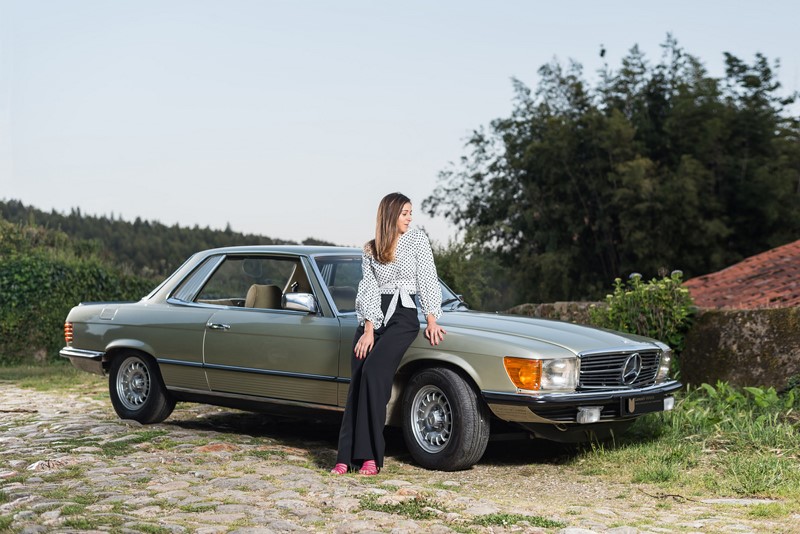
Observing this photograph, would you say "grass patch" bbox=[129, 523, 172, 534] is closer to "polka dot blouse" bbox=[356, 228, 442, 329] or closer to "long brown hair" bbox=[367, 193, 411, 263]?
"polka dot blouse" bbox=[356, 228, 442, 329]

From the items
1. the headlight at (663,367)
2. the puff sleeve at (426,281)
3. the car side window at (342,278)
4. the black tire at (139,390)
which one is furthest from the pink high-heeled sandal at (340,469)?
the black tire at (139,390)

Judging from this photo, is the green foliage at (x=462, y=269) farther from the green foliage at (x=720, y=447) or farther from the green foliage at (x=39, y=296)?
the green foliage at (x=720, y=447)

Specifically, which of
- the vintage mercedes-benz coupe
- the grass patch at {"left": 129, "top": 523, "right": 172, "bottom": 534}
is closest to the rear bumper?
the vintage mercedes-benz coupe

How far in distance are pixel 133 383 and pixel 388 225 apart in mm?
3621

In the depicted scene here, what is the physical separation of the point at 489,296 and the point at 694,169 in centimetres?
931

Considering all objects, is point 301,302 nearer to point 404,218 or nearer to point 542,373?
point 404,218

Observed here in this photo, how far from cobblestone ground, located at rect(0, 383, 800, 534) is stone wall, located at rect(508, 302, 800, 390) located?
9.19 feet

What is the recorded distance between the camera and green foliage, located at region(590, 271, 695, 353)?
10828 millimetres

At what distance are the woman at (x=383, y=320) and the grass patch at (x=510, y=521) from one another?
1.60 m

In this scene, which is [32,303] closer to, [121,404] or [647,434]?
[121,404]

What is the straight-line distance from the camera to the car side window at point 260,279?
8.87m

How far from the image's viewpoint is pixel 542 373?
702 centimetres

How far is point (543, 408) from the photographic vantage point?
7.02 meters

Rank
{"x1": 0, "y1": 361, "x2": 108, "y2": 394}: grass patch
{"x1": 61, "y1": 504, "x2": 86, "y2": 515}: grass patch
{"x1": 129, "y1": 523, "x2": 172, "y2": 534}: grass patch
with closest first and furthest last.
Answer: {"x1": 129, "y1": 523, "x2": 172, "y2": 534}: grass patch
{"x1": 61, "y1": 504, "x2": 86, "y2": 515}: grass patch
{"x1": 0, "y1": 361, "x2": 108, "y2": 394}: grass patch
